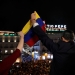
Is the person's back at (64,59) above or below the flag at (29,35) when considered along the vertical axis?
below

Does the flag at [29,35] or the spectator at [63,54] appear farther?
the flag at [29,35]

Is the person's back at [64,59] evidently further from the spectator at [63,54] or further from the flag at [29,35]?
the flag at [29,35]

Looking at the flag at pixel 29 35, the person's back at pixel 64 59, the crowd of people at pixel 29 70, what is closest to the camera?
the person's back at pixel 64 59

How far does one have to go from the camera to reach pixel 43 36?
336 cm

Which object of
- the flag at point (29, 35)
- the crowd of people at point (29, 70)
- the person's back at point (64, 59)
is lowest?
the crowd of people at point (29, 70)


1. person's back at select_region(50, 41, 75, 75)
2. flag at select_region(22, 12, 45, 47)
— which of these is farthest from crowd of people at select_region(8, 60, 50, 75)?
person's back at select_region(50, 41, 75, 75)

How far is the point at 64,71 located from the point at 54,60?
20 centimetres

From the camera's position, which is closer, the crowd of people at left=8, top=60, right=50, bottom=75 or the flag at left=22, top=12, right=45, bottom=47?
the flag at left=22, top=12, right=45, bottom=47

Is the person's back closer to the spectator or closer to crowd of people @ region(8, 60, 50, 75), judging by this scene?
the spectator

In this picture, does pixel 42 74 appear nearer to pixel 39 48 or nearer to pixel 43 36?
pixel 43 36

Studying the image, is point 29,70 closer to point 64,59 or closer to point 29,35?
point 29,35

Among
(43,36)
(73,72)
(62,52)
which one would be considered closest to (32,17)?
(43,36)

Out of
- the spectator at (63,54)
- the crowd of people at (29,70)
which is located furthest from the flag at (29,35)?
the crowd of people at (29,70)

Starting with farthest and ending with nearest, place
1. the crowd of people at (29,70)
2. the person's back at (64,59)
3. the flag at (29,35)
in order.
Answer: the crowd of people at (29,70), the flag at (29,35), the person's back at (64,59)
